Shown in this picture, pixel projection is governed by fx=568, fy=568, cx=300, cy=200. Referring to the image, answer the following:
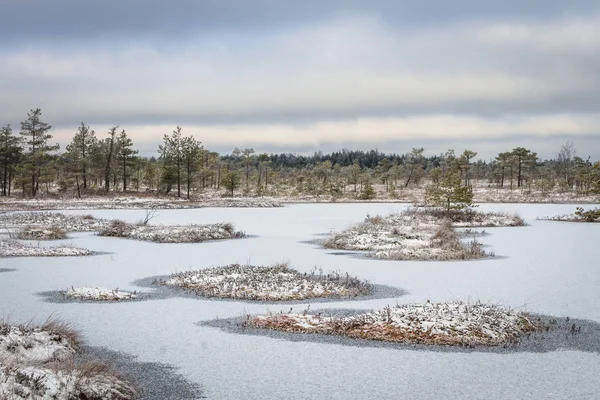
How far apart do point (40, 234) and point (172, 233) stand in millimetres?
6540

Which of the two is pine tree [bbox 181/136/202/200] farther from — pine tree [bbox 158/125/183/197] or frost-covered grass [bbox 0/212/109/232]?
frost-covered grass [bbox 0/212/109/232]

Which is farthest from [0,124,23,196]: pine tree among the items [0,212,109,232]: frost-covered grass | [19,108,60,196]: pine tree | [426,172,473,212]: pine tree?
[426,172,473,212]: pine tree

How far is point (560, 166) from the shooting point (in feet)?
428

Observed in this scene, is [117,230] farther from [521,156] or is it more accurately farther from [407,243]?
[521,156]

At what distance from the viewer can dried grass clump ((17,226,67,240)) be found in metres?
28.2

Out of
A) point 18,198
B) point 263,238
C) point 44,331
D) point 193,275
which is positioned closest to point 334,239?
point 263,238

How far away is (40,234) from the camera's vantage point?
28438 millimetres

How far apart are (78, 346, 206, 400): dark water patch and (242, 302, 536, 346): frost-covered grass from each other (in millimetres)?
2876

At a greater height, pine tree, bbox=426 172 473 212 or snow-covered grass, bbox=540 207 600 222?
pine tree, bbox=426 172 473 212

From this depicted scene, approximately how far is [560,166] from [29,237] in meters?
126

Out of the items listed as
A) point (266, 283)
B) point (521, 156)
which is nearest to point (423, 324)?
point (266, 283)

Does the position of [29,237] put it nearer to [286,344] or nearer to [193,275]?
[193,275]

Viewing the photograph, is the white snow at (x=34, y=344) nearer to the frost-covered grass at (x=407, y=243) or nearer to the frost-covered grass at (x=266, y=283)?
the frost-covered grass at (x=266, y=283)

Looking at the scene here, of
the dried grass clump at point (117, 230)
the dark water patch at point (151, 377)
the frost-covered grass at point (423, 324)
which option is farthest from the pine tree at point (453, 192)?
the dark water patch at point (151, 377)
